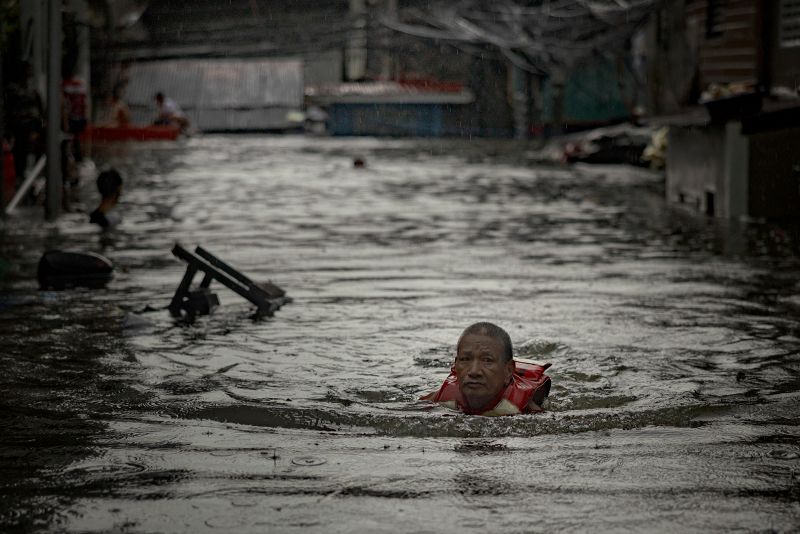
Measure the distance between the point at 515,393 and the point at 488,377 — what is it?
26 centimetres

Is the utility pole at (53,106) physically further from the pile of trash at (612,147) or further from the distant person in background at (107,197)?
the pile of trash at (612,147)

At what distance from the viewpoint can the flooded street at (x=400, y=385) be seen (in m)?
5.19

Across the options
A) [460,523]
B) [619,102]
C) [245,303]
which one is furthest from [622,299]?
[619,102]

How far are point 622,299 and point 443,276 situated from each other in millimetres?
2077

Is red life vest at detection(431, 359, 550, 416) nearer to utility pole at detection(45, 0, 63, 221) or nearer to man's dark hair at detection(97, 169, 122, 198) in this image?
man's dark hair at detection(97, 169, 122, 198)

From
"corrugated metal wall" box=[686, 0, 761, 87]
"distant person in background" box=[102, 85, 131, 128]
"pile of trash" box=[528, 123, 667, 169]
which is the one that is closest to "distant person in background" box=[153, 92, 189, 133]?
"distant person in background" box=[102, 85, 131, 128]

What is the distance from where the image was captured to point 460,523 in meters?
4.91

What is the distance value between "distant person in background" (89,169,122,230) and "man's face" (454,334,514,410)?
1094cm

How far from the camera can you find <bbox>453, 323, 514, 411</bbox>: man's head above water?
21.8 ft

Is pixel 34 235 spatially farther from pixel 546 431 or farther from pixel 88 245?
pixel 546 431

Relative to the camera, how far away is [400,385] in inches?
305

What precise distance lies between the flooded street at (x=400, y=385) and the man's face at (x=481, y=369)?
168 millimetres

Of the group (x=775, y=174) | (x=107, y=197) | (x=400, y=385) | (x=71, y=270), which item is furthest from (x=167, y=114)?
(x=400, y=385)

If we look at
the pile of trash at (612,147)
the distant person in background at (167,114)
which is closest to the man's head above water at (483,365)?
the pile of trash at (612,147)
